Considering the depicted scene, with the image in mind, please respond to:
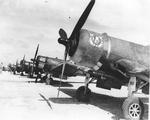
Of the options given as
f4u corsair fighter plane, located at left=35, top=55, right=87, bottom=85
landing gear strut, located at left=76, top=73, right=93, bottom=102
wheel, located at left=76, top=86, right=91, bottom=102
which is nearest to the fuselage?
landing gear strut, located at left=76, top=73, right=93, bottom=102

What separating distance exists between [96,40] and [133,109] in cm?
298

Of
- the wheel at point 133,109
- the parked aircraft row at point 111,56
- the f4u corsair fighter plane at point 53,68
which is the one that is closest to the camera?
the wheel at point 133,109

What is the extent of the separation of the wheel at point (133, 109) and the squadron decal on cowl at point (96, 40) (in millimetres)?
2430

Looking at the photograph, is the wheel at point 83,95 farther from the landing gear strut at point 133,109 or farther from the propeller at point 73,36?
the landing gear strut at point 133,109

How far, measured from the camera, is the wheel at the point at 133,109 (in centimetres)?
846

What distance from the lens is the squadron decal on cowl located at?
9359 mm

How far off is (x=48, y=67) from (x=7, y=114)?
54.6ft

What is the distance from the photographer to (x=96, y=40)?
9.42m

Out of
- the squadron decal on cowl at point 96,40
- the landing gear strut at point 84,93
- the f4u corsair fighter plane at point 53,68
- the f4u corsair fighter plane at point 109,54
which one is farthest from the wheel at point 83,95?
the f4u corsair fighter plane at point 53,68

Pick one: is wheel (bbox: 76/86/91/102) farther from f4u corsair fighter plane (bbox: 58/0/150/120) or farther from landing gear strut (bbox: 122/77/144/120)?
landing gear strut (bbox: 122/77/144/120)

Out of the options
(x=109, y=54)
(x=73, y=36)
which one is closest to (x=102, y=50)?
(x=109, y=54)

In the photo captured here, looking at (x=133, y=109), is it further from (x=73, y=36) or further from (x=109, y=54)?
(x=73, y=36)

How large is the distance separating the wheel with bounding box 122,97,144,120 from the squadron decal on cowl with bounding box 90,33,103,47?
243cm

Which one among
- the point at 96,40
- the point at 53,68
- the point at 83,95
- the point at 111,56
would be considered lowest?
the point at 83,95
